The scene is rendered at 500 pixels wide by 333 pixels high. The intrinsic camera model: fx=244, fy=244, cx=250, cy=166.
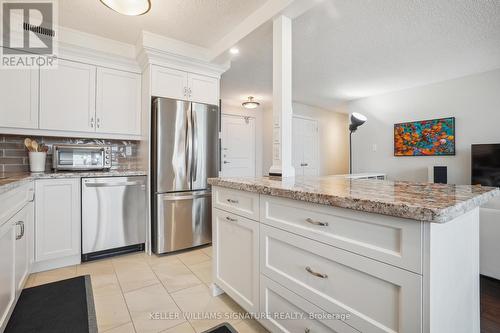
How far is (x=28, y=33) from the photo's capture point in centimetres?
239

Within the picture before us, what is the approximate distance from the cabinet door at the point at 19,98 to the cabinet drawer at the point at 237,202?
83.0 inches

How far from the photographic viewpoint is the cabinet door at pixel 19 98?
2.29 meters

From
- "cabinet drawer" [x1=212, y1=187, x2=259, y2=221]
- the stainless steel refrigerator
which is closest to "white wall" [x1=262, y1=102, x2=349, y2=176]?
the stainless steel refrigerator

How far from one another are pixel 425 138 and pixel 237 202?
13.7 feet

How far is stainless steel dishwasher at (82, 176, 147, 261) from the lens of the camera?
245cm

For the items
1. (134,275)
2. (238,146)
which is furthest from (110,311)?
(238,146)

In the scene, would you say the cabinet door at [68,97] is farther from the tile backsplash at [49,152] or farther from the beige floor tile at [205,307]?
the beige floor tile at [205,307]

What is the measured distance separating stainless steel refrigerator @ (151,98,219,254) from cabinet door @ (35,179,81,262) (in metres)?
0.72

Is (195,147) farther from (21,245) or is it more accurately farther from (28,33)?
(28,33)

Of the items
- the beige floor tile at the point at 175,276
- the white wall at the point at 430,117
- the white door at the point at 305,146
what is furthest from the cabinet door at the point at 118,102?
the white wall at the point at 430,117

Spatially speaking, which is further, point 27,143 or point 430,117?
point 430,117

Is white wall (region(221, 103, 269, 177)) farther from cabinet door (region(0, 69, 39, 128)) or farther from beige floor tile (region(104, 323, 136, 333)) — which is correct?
beige floor tile (region(104, 323, 136, 333))

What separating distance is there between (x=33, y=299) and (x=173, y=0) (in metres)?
2.59

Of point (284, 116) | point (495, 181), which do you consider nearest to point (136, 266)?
point (284, 116)
